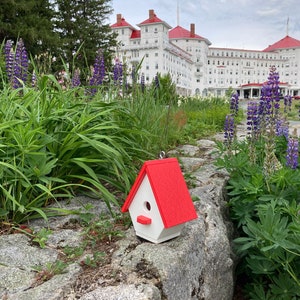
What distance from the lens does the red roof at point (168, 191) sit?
1.47 m

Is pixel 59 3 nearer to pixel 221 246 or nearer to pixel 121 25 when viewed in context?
pixel 221 246

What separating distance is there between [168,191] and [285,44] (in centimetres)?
9093

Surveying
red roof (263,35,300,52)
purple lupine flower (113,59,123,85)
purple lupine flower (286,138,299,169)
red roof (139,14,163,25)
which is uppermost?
red roof (263,35,300,52)

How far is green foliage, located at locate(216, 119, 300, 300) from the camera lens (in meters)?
1.67

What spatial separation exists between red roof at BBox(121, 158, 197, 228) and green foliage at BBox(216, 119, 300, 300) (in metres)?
0.41

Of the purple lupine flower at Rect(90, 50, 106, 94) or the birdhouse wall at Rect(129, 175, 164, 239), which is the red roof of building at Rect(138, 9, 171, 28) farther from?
the birdhouse wall at Rect(129, 175, 164, 239)

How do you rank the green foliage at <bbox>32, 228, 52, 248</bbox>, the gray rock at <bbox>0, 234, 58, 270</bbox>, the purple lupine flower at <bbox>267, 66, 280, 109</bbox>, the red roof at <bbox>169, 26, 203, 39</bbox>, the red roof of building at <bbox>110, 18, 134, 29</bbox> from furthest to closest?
1. the red roof at <bbox>169, 26, 203, 39</bbox>
2. the red roof of building at <bbox>110, 18, 134, 29</bbox>
3. the purple lupine flower at <bbox>267, 66, 280, 109</bbox>
4. the green foliage at <bbox>32, 228, 52, 248</bbox>
5. the gray rock at <bbox>0, 234, 58, 270</bbox>

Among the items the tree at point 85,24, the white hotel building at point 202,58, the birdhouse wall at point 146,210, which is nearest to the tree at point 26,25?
the tree at point 85,24

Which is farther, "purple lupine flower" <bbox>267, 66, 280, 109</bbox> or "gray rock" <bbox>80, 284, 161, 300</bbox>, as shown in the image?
"purple lupine flower" <bbox>267, 66, 280, 109</bbox>

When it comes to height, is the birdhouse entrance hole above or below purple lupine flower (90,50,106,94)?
below

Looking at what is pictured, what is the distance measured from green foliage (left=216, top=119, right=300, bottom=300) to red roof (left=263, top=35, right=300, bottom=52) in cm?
8928

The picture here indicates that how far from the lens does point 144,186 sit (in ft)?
5.10

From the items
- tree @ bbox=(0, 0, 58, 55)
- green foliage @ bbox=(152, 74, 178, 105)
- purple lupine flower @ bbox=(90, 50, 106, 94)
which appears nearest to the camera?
purple lupine flower @ bbox=(90, 50, 106, 94)

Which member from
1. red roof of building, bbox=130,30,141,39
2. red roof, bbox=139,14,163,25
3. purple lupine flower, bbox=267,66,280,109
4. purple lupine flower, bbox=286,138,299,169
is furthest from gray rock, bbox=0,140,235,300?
red roof of building, bbox=130,30,141,39
